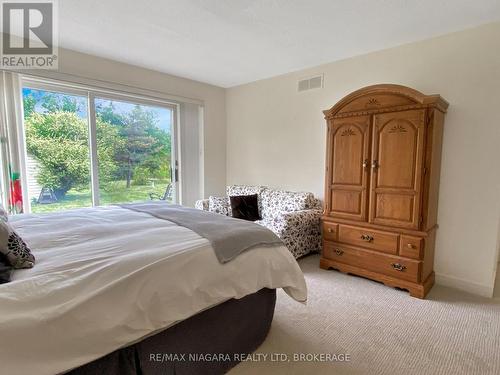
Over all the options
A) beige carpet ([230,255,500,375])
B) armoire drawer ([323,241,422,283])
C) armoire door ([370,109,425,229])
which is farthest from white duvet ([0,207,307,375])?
armoire door ([370,109,425,229])

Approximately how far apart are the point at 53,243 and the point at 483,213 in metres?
3.46

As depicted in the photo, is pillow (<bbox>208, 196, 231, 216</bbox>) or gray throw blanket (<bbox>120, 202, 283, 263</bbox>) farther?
pillow (<bbox>208, 196, 231, 216</bbox>)

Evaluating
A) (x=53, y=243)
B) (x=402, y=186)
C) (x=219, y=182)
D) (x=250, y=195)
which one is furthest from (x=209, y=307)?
(x=219, y=182)

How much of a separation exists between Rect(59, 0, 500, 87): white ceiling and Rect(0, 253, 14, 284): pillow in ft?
6.76

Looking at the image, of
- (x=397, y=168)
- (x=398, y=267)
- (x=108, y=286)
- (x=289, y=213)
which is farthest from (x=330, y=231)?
(x=108, y=286)

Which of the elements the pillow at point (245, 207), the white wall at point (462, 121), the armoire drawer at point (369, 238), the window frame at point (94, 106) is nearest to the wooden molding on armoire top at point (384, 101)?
the white wall at point (462, 121)

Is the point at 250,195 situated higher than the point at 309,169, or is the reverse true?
the point at 309,169

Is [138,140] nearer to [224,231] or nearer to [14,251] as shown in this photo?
[224,231]

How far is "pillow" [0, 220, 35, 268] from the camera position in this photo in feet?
3.88

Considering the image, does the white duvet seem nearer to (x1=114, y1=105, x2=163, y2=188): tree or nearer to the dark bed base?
the dark bed base

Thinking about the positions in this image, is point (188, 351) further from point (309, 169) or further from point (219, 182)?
point (219, 182)

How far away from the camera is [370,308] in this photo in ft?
7.66

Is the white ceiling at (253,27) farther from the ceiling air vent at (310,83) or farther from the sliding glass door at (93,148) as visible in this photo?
the sliding glass door at (93,148)

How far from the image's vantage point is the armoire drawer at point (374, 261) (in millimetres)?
2551
